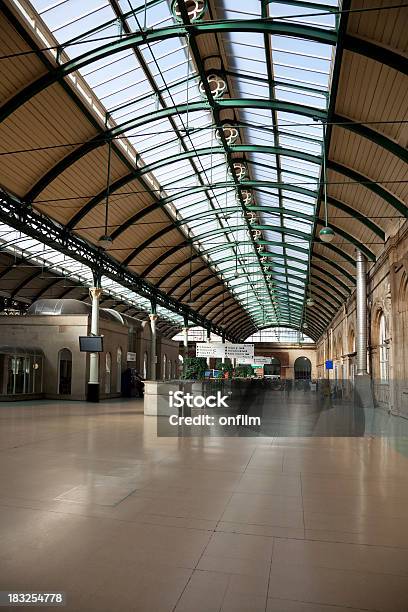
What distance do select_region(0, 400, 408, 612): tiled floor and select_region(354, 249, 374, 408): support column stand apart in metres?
14.7

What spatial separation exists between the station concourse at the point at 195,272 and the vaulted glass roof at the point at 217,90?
9 cm

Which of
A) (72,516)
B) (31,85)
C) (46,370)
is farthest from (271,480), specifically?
(46,370)

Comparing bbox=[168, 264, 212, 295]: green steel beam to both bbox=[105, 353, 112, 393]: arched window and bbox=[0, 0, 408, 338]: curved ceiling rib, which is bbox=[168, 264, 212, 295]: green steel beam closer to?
bbox=[0, 0, 408, 338]: curved ceiling rib

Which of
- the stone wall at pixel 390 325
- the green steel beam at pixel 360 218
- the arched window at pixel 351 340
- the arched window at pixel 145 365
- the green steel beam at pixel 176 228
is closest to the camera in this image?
the stone wall at pixel 390 325

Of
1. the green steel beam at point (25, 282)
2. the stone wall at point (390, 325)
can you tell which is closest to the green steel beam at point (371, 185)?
the stone wall at point (390, 325)

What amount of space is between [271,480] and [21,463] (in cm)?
436

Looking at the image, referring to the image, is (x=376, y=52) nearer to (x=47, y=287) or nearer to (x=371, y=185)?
(x=371, y=185)

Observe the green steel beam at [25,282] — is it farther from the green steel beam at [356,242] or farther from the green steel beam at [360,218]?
the green steel beam at [360,218]

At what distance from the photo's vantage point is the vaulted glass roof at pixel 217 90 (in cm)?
1256

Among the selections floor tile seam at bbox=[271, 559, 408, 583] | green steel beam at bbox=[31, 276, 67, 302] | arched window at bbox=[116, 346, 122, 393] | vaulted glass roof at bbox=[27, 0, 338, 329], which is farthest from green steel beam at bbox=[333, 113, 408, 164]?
green steel beam at bbox=[31, 276, 67, 302]

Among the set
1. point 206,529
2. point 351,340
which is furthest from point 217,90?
point 351,340

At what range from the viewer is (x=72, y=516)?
17.6 ft

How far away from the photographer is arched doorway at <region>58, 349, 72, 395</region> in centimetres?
2920

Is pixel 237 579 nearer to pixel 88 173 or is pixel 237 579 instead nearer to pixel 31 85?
pixel 31 85
